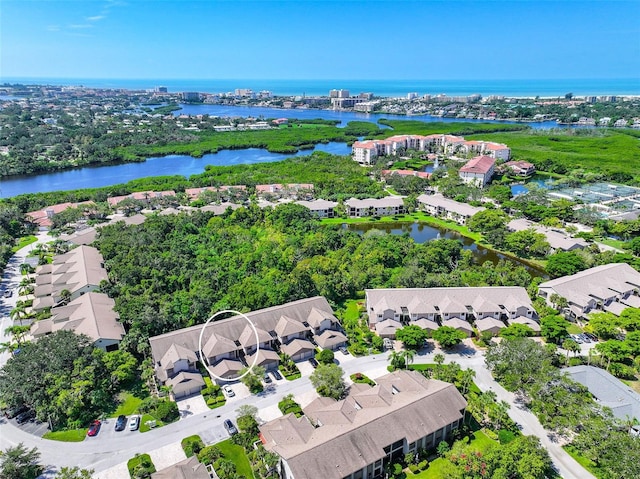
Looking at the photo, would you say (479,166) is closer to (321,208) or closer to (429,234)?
(429,234)

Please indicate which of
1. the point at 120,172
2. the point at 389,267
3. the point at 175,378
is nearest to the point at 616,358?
the point at 389,267

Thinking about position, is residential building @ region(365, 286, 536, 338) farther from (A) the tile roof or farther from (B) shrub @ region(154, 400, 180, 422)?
(A) the tile roof

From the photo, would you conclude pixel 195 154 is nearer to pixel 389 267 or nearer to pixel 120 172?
pixel 120 172

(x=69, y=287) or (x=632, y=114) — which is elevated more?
(x=632, y=114)

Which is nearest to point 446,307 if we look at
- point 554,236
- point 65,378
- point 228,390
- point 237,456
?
point 228,390

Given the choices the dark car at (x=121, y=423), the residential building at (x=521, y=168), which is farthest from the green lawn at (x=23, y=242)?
the residential building at (x=521, y=168)

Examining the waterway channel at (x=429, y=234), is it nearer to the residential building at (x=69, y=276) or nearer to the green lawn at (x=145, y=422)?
the residential building at (x=69, y=276)
